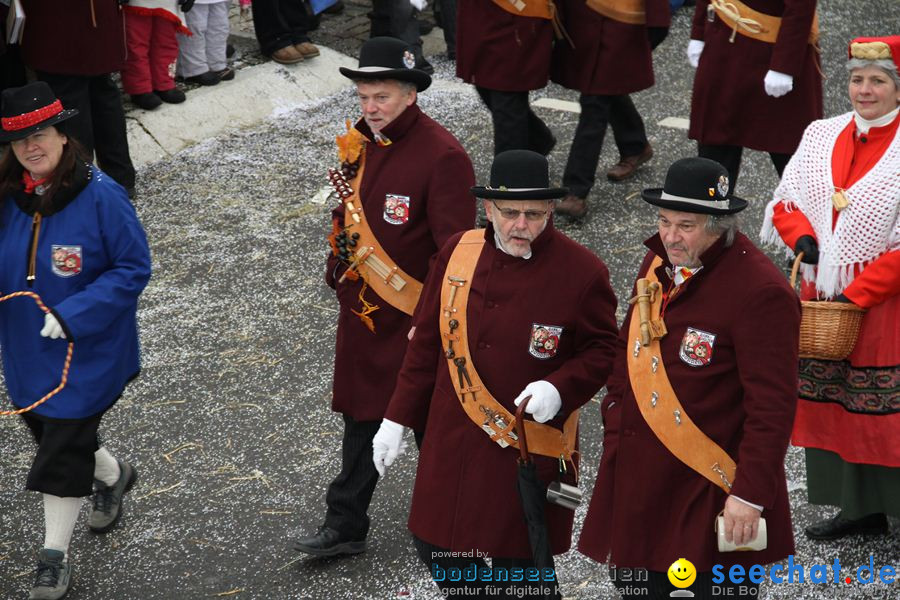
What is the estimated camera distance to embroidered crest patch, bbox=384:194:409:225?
16.3 feet

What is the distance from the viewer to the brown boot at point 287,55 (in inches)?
416

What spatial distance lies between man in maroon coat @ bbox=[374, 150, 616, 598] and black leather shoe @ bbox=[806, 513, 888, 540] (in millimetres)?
1482

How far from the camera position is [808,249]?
504 cm

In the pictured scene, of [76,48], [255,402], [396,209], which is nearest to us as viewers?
[396,209]

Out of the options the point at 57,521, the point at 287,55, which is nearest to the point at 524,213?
the point at 57,521

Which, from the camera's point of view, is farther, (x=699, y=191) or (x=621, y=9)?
(x=621, y=9)

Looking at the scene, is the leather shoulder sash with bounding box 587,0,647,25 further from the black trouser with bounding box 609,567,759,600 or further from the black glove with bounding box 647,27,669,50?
the black trouser with bounding box 609,567,759,600

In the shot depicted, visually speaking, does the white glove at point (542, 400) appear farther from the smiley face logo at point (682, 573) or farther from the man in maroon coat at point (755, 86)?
the man in maroon coat at point (755, 86)

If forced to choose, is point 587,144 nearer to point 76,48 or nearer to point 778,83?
point 778,83

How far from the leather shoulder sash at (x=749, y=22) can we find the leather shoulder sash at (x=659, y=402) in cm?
382

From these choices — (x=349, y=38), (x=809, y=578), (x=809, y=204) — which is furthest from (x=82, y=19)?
(x=809, y=578)

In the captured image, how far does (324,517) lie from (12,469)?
151cm

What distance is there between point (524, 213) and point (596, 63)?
4.22 m

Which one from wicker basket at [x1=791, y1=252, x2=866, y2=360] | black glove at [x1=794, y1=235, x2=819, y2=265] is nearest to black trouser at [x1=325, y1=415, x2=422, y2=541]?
wicker basket at [x1=791, y1=252, x2=866, y2=360]
